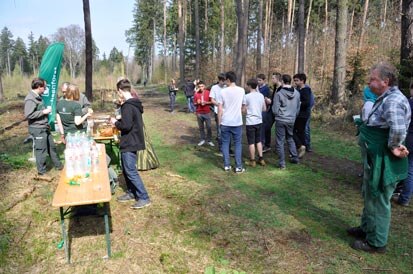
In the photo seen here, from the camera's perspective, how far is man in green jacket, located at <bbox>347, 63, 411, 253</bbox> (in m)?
3.14

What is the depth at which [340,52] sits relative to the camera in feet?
35.0

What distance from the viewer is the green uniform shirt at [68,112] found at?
18.8ft

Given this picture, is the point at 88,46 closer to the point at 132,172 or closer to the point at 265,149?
the point at 265,149

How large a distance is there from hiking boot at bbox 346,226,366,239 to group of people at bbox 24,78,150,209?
9.33 feet

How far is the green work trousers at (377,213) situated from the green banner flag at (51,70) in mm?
8154

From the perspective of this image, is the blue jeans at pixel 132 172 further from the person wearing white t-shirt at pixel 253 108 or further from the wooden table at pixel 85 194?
the person wearing white t-shirt at pixel 253 108

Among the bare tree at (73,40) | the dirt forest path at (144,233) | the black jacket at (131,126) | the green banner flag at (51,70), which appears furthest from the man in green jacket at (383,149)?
the bare tree at (73,40)

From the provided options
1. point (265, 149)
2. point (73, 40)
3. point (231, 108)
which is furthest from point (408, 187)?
point (73, 40)

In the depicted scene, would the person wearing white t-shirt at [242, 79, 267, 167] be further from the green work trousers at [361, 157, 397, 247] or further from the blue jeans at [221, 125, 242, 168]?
the green work trousers at [361, 157, 397, 247]

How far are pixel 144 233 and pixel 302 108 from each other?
455 centimetres

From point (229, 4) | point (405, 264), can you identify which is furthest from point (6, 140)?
point (229, 4)

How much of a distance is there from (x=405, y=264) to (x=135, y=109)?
3687 mm

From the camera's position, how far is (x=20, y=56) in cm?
7838

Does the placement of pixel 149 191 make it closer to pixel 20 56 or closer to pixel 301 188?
pixel 301 188
